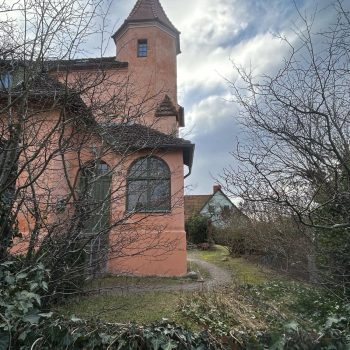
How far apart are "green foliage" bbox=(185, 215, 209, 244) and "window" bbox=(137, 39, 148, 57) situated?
11224 mm

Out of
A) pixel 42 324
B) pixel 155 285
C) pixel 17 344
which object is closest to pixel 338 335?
pixel 42 324

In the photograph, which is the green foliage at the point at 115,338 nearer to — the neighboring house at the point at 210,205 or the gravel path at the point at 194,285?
the gravel path at the point at 194,285

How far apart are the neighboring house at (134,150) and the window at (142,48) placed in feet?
0.16

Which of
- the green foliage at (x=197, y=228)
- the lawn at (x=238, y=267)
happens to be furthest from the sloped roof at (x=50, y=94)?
the green foliage at (x=197, y=228)

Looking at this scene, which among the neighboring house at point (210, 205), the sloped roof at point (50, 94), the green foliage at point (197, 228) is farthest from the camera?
the neighboring house at point (210, 205)

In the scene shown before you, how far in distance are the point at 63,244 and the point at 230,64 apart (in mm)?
3602

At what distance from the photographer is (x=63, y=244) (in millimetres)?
4625

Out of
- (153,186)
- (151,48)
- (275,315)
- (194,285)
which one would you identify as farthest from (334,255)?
(151,48)

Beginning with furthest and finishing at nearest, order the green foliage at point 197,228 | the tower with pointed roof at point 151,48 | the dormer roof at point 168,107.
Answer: the green foliage at point 197,228 → the tower with pointed roof at point 151,48 → the dormer roof at point 168,107

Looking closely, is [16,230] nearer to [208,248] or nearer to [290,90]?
[290,90]

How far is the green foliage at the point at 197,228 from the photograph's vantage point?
79.1 ft

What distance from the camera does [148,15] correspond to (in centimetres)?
1812

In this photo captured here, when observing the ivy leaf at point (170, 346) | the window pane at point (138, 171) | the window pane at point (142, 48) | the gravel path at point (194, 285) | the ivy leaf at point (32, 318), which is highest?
the window pane at point (142, 48)

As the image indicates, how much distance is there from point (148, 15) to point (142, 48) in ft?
5.76
